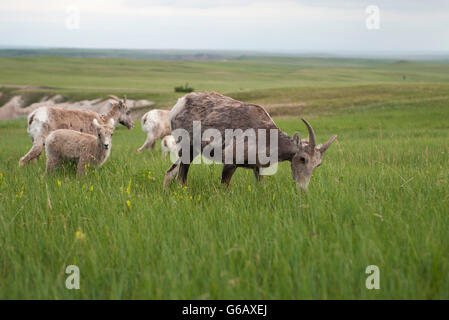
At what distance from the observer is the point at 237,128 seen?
6777mm

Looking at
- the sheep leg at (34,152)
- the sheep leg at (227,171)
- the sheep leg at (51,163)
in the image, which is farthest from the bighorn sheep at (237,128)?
the sheep leg at (34,152)

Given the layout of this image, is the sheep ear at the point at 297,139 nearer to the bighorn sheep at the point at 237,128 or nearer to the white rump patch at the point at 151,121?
the bighorn sheep at the point at 237,128

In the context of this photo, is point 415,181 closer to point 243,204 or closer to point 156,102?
point 243,204

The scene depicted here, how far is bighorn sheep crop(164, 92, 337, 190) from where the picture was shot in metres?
6.24

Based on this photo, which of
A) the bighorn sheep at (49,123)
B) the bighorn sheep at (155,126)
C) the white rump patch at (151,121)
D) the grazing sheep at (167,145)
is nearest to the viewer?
the bighorn sheep at (49,123)

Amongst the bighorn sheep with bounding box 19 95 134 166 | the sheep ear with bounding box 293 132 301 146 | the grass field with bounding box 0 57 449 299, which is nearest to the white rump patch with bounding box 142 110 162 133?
the bighorn sheep with bounding box 19 95 134 166

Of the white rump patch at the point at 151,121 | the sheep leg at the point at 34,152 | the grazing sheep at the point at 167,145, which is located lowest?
the grazing sheep at the point at 167,145

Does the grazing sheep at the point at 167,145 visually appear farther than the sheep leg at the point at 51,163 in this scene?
Yes

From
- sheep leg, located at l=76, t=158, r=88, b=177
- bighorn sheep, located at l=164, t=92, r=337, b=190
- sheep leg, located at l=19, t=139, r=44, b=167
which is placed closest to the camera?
bighorn sheep, located at l=164, t=92, r=337, b=190

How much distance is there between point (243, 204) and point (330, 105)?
1130 inches

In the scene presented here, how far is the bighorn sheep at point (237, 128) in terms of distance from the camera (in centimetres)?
624

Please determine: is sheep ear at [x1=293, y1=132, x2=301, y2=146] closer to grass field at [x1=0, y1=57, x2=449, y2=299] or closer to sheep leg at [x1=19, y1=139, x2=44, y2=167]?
grass field at [x1=0, y1=57, x2=449, y2=299]

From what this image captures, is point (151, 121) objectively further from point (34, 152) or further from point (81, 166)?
point (81, 166)

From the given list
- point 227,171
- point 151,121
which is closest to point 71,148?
point 227,171
